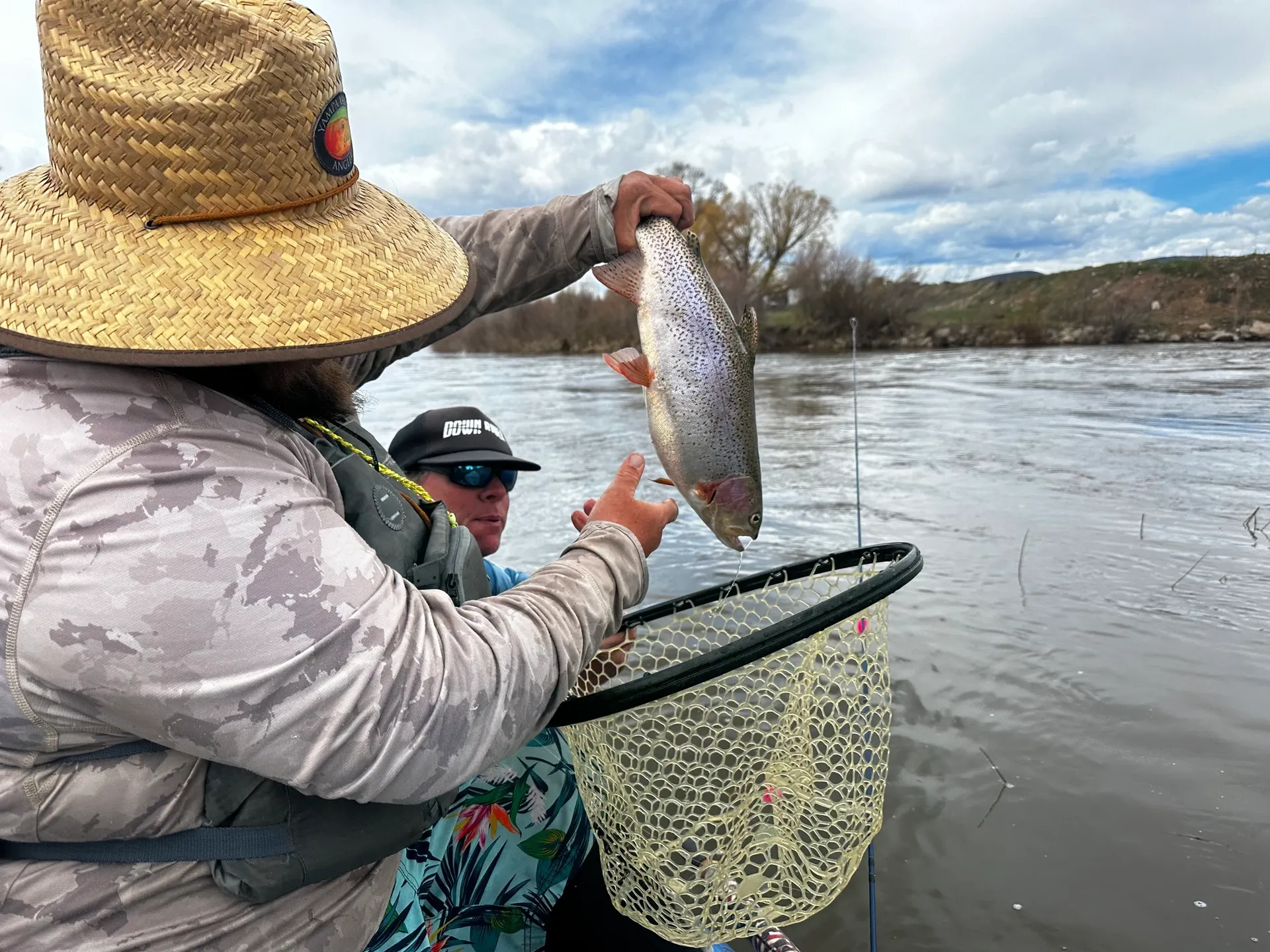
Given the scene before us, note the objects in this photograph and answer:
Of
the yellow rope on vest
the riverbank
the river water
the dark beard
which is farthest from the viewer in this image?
the riverbank

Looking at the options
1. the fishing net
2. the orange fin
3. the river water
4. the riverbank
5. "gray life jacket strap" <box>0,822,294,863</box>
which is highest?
the riverbank

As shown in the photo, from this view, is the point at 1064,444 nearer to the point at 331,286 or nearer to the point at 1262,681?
the point at 1262,681

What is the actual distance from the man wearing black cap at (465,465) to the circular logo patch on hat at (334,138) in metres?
2.43

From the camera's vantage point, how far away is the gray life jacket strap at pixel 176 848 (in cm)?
130

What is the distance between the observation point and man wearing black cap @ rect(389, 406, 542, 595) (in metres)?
3.88

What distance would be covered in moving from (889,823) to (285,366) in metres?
3.61

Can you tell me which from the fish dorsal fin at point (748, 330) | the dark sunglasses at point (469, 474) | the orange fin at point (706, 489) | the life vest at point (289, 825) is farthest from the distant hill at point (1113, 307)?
the life vest at point (289, 825)

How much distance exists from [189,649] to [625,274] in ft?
5.63

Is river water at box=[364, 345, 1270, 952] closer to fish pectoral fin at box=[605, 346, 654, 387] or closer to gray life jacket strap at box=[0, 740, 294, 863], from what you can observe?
fish pectoral fin at box=[605, 346, 654, 387]

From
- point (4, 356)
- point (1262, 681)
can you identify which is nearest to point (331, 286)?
point (4, 356)

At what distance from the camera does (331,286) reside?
136 centimetres

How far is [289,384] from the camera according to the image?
141 centimetres

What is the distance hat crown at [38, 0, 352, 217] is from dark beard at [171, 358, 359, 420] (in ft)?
0.84

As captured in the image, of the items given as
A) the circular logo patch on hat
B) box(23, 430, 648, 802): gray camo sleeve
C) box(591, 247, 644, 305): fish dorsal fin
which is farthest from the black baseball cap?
box(23, 430, 648, 802): gray camo sleeve
